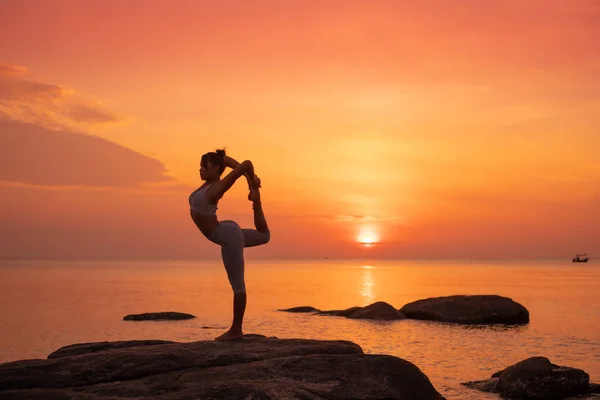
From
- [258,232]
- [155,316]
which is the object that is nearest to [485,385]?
[258,232]

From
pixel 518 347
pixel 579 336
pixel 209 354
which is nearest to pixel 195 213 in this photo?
pixel 209 354

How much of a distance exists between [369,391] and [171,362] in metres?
3.34

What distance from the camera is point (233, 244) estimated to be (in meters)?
11.8

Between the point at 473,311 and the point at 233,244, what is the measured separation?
32.7 meters

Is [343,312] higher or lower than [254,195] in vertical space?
lower

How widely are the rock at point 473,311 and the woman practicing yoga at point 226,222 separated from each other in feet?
105

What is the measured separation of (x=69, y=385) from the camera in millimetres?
9945

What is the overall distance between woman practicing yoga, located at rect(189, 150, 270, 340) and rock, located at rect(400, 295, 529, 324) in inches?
1259

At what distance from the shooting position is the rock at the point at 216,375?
370 inches

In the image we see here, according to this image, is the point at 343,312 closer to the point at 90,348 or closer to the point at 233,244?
the point at 90,348

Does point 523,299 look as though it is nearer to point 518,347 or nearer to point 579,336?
point 579,336

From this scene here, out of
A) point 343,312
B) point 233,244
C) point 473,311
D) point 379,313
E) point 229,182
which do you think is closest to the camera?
point 229,182

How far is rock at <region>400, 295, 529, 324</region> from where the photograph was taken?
40.9 meters

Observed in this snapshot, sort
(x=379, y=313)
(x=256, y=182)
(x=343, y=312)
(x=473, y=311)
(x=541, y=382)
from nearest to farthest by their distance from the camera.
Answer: (x=256, y=182) → (x=541, y=382) → (x=473, y=311) → (x=379, y=313) → (x=343, y=312)
